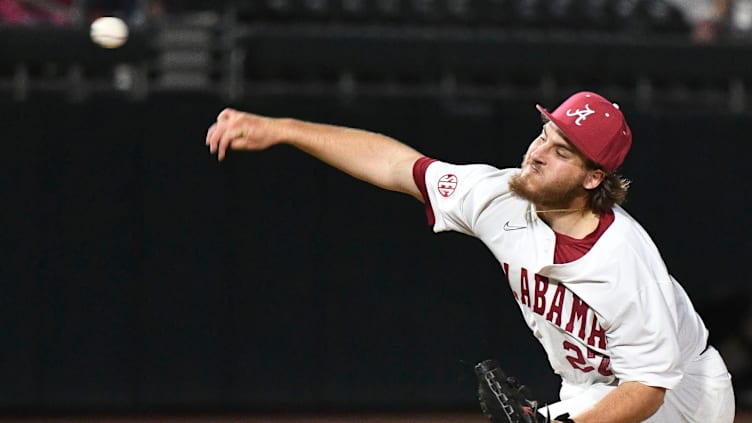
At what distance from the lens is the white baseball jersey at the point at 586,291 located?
3.33 m

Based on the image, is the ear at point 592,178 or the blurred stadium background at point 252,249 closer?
the ear at point 592,178

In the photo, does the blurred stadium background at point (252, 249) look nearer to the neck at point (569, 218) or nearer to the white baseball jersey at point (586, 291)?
the white baseball jersey at point (586, 291)

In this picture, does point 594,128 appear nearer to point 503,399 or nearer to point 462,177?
point 462,177

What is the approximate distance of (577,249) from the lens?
349 centimetres

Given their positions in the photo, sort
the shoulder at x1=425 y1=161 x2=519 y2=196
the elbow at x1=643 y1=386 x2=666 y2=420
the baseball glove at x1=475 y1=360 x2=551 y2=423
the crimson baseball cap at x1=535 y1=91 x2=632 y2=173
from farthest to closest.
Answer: the shoulder at x1=425 y1=161 x2=519 y2=196 → the crimson baseball cap at x1=535 y1=91 x2=632 y2=173 → the elbow at x1=643 y1=386 x2=666 y2=420 → the baseball glove at x1=475 y1=360 x2=551 y2=423

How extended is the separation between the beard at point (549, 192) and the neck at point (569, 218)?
0.05ft

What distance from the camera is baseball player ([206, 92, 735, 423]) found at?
3.34 m

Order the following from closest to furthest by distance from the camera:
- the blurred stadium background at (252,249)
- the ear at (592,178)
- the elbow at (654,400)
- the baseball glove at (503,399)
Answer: the baseball glove at (503,399)
the elbow at (654,400)
the ear at (592,178)
the blurred stadium background at (252,249)

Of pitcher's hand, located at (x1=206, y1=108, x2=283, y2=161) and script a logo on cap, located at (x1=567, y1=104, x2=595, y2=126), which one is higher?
script a logo on cap, located at (x1=567, y1=104, x2=595, y2=126)

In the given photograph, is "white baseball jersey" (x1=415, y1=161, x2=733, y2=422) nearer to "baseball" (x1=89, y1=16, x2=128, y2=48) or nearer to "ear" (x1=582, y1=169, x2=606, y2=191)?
"ear" (x1=582, y1=169, x2=606, y2=191)

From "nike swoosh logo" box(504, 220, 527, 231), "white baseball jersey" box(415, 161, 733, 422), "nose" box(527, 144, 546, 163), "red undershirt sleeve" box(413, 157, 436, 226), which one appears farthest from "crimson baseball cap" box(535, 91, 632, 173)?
"red undershirt sleeve" box(413, 157, 436, 226)

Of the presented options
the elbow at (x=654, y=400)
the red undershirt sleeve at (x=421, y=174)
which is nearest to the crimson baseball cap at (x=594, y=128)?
the red undershirt sleeve at (x=421, y=174)

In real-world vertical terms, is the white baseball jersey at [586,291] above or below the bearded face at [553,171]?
below

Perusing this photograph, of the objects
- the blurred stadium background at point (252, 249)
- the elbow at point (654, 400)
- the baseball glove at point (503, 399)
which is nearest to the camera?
the baseball glove at point (503, 399)
